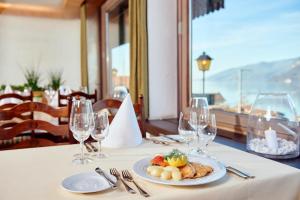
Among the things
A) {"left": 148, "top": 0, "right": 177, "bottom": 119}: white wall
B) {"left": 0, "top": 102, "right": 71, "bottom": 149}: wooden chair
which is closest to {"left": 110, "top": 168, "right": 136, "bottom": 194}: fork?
{"left": 0, "top": 102, "right": 71, "bottom": 149}: wooden chair

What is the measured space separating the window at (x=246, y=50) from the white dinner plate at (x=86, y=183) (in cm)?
105

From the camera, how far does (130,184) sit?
0.73 m

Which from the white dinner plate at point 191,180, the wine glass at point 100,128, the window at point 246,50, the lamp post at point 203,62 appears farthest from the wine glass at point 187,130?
the lamp post at point 203,62

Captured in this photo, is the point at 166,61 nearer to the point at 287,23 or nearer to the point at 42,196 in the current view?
the point at 287,23

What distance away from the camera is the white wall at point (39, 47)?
14.6ft

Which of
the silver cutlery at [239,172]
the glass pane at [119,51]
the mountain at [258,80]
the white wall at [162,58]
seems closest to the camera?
the silver cutlery at [239,172]

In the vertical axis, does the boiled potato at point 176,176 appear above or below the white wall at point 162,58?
below

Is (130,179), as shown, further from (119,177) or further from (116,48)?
(116,48)

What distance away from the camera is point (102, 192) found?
0.68 m

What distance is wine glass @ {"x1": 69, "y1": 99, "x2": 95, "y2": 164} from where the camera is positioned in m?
0.98

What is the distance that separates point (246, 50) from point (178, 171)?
1.17 meters

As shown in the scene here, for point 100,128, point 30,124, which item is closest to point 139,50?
point 30,124

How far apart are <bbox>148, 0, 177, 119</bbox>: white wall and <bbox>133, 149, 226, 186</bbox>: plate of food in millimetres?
1444

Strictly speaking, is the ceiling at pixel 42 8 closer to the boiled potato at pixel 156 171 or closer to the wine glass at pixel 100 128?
the wine glass at pixel 100 128
